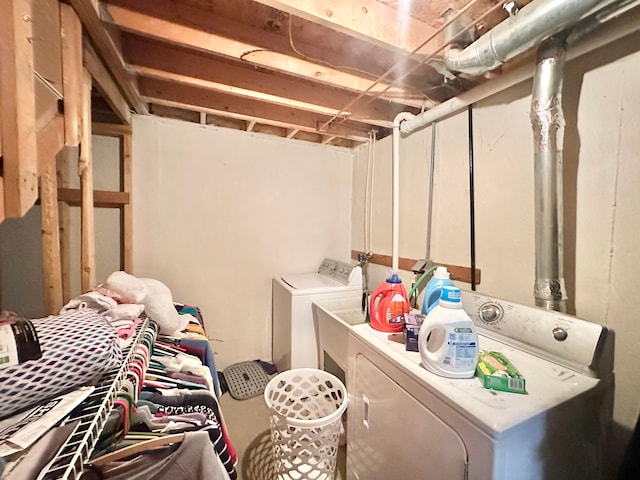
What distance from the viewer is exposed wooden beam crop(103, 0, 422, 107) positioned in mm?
1159

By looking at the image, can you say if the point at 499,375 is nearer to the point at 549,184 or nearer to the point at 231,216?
the point at 549,184

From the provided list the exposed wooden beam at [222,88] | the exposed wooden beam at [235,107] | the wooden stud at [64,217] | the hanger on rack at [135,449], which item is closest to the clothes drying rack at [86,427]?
the hanger on rack at [135,449]

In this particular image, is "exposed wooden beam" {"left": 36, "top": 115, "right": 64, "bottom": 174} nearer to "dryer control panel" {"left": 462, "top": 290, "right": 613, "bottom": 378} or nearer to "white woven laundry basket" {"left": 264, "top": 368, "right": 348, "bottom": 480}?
"white woven laundry basket" {"left": 264, "top": 368, "right": 348, "bottom": 480}

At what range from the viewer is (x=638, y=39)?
920 mm

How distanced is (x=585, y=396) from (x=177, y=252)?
8.04ft

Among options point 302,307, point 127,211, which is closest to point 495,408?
point 302,307

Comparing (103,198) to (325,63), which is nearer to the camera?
(325,63)

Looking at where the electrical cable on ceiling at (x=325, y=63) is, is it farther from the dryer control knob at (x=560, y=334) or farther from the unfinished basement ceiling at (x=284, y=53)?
the dryer control knob at (x=560, y=334)

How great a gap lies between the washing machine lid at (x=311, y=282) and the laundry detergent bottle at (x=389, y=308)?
0.80 m

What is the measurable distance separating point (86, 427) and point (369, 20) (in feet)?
5.49

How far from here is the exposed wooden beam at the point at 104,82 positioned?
3.98 ft

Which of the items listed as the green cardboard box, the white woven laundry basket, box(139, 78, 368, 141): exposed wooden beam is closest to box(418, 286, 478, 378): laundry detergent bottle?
the green cardboard box

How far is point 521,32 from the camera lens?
38.9 inches

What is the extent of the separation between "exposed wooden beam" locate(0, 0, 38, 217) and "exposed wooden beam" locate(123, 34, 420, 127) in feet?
2.51
